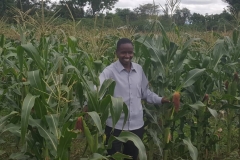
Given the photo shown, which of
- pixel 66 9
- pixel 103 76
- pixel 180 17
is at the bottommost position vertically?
pixel 103 76

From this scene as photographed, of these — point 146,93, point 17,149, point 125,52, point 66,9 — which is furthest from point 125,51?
point 66,9

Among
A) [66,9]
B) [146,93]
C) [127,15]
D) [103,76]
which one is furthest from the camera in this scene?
[66,9]

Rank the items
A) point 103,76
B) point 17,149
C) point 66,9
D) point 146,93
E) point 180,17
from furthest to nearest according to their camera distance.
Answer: point 66,9 < point 180,17 < point 17,149 < point 146,93 < point 103,76

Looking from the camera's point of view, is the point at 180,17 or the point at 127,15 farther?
the point at 127,15

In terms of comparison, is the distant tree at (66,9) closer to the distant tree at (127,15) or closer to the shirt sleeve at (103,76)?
the shirt sleeve at (103,76)

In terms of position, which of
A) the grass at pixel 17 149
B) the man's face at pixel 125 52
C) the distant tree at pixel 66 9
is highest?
the distant tree at pixel 66 9

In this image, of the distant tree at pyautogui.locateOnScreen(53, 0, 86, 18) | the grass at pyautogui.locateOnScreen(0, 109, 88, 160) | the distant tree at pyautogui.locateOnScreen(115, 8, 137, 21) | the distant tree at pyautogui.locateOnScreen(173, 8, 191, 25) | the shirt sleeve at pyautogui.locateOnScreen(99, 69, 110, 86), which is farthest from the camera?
the distant tree at pyautogui.locateOnScreen(115, 8, 137, 21)

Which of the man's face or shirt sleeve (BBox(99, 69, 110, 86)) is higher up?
the man's face

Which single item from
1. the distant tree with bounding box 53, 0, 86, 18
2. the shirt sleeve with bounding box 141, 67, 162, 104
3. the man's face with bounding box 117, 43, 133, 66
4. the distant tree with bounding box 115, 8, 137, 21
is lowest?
the shirt sleeve with bounding box 141, 67, 162, 104

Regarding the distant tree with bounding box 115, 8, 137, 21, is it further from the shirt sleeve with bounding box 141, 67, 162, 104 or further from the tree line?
the shirt sleeve with bounding box 141, 67, 162, 104

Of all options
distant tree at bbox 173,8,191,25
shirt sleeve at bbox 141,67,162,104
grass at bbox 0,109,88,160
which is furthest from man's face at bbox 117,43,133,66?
grass at bbox 0,109,88,160

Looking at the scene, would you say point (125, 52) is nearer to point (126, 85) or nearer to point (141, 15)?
point (126, 85)

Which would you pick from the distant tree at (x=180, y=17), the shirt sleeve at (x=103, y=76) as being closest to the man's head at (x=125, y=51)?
the shirt sleeve at (x=103, y=76)

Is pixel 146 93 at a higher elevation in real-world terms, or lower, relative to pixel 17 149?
higher
